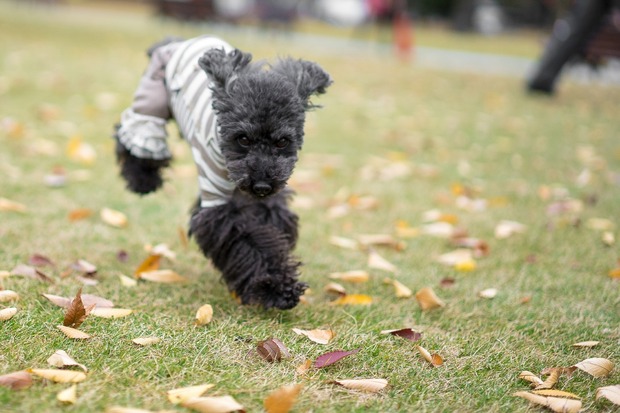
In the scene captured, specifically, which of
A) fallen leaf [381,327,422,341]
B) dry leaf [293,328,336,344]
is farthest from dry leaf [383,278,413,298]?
dry leaf [293,328,336,344]

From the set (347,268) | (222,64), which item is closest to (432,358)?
(347,268)

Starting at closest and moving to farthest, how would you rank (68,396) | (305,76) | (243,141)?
(68,396) < (243,141) < (305,76)

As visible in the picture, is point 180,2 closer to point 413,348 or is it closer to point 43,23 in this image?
point 43,23

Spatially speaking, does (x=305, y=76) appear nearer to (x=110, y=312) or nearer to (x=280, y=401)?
(x=110, y=312)

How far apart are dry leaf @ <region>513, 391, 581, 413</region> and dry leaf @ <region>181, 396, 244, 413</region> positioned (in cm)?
112

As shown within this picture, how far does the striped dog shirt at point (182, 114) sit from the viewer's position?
3.42 m

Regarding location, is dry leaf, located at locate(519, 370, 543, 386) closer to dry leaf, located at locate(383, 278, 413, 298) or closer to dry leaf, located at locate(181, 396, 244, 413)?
dry leaf, located at locate(383, 278, 413, 298)

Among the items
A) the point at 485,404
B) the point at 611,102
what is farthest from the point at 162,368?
the point at 611,102

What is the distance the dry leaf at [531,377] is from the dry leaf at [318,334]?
0.83 metres

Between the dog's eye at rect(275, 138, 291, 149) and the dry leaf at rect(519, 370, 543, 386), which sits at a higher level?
the dog's eye at rect(275, 138, 291, 149)

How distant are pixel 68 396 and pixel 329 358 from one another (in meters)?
1.01

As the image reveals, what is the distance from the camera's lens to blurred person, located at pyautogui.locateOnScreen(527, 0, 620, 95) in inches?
442

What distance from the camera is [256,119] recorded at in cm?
314

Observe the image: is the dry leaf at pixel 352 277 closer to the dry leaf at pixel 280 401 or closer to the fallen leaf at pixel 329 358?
the fallen leaf at pixel 329 358
